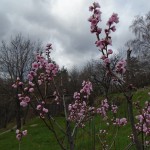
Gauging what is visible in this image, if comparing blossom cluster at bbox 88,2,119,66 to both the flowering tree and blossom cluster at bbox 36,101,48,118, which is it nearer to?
the flowering tree

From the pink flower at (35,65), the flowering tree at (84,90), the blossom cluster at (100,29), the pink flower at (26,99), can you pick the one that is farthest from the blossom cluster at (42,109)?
the blossom cluster at (100,29)

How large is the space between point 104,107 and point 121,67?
4.39 metres

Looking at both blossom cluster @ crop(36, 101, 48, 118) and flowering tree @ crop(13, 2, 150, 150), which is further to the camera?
blossom cluster @ crop(36, 101, 48, 118)

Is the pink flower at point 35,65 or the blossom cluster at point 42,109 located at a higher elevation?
the pink flower at point 35,65

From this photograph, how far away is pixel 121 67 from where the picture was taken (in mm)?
2994

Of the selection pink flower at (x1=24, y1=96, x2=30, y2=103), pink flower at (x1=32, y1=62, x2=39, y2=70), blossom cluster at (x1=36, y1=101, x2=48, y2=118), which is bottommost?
blossom cluster at (x1=36, y1=101, x2=48, y2=118)

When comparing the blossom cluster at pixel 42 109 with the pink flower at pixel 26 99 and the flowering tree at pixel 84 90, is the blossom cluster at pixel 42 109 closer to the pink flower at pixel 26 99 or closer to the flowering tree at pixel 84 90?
the flowering tree at pixel 84 90

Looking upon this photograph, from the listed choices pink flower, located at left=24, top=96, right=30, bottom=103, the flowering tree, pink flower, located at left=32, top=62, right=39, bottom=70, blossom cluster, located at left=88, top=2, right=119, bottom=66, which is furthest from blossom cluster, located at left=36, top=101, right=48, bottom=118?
blossom cluster, located at left=88, top=2, right=119, bottom=66

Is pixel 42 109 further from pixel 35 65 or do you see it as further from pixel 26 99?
pixel 35 65

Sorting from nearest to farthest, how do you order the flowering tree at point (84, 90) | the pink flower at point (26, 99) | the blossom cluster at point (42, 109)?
the flowering tree at point (84, 90) → the pink flower at point (26, 99) → the blossom cluster at point (42, 109)

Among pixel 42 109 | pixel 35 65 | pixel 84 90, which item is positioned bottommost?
pixel 42 109

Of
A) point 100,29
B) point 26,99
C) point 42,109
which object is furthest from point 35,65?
point 100,29

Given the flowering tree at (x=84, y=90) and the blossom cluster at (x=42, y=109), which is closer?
the flowering tree at (x=84, y=90)

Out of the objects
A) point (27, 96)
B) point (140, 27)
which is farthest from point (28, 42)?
point (27, 96)
